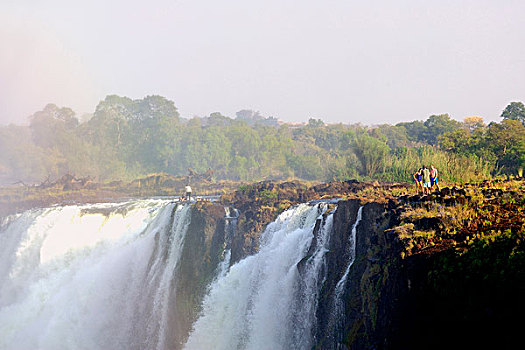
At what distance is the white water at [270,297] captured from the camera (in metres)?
14.3

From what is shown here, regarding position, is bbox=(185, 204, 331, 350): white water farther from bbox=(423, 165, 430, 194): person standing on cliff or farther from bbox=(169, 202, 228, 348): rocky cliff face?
bbox=(423, 165, 430, 194): person standing on cliff

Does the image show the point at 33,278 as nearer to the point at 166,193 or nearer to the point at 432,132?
the point at 166,193

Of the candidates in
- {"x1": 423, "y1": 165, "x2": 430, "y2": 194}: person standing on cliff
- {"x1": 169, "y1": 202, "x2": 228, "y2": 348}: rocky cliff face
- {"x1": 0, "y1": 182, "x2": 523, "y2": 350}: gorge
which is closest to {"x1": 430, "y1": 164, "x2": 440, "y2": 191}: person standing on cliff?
{"x1": 423, "y1": 165, "x2": 430, "y2": 194}: person standing on cliff

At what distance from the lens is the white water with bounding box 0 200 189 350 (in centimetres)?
2097

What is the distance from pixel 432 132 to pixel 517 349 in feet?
137

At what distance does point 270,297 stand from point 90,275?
36.3 feet

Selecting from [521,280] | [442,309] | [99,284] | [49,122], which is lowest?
[99,284]

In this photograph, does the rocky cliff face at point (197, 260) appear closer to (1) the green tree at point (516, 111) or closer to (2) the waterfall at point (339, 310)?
(2) the waterfall at point (339, 310)

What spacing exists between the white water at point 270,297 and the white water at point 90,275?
8.72 ft

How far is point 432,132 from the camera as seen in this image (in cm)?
4488

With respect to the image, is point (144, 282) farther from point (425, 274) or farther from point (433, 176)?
point (425, 274)

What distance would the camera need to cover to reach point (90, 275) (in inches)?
922

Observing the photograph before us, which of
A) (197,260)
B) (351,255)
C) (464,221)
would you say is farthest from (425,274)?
(197,260)

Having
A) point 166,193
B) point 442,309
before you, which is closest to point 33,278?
point 166,193
